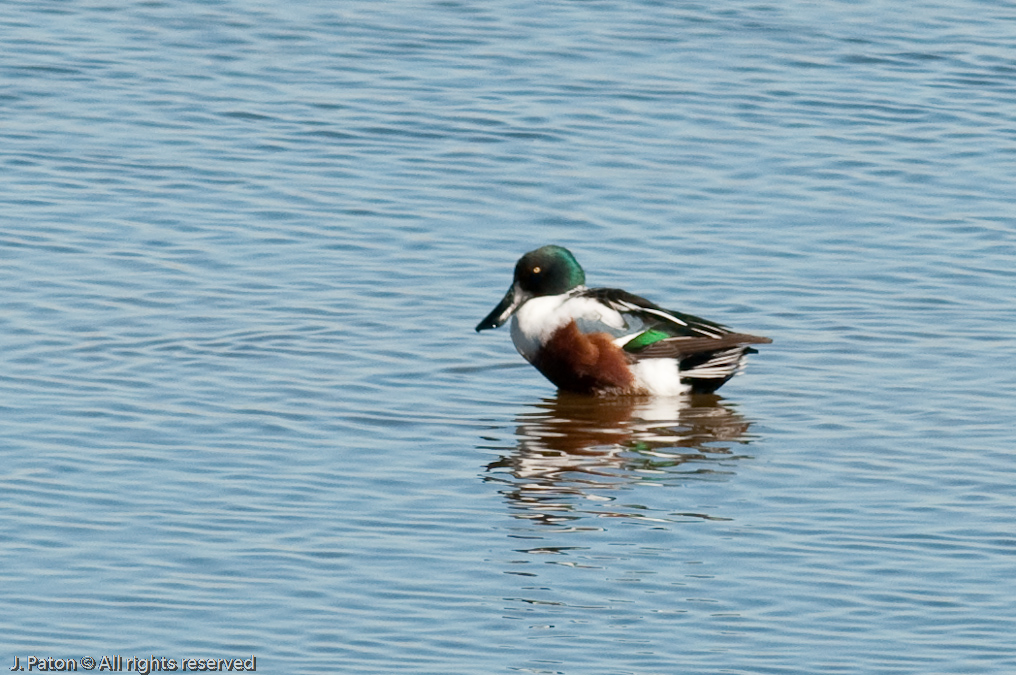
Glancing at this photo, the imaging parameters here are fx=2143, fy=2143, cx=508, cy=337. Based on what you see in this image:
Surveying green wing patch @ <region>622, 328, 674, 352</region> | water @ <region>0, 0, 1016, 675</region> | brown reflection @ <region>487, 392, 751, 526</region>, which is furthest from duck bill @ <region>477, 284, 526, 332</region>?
green wing patch @ <region>622, 328, 674, 352</region>

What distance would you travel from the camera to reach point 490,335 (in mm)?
13258

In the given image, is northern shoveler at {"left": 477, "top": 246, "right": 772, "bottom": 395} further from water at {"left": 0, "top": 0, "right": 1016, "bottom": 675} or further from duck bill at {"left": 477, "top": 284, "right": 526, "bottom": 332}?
water at {"left": 0, "top": 0, "right": 1016, "bottom": 675}

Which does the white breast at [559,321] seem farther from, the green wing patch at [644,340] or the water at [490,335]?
the water at [490,335]

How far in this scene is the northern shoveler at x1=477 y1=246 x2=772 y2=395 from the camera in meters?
11.9

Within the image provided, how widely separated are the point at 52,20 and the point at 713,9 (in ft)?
21.2

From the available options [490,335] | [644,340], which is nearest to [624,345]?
[644,340]

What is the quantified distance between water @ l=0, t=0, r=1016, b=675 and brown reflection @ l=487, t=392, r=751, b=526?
0.03 m

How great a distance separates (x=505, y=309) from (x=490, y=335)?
1.04 meters

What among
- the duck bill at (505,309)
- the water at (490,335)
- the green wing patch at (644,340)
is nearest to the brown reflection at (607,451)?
the water at (490,335)

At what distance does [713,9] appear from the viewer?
21359 millimetres

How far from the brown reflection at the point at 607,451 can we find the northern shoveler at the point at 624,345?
0.13 metres

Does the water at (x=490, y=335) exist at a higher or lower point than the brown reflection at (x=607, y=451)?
higher

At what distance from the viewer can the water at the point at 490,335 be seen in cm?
820

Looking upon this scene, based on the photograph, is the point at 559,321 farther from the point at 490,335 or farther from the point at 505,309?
the point at 490,335
